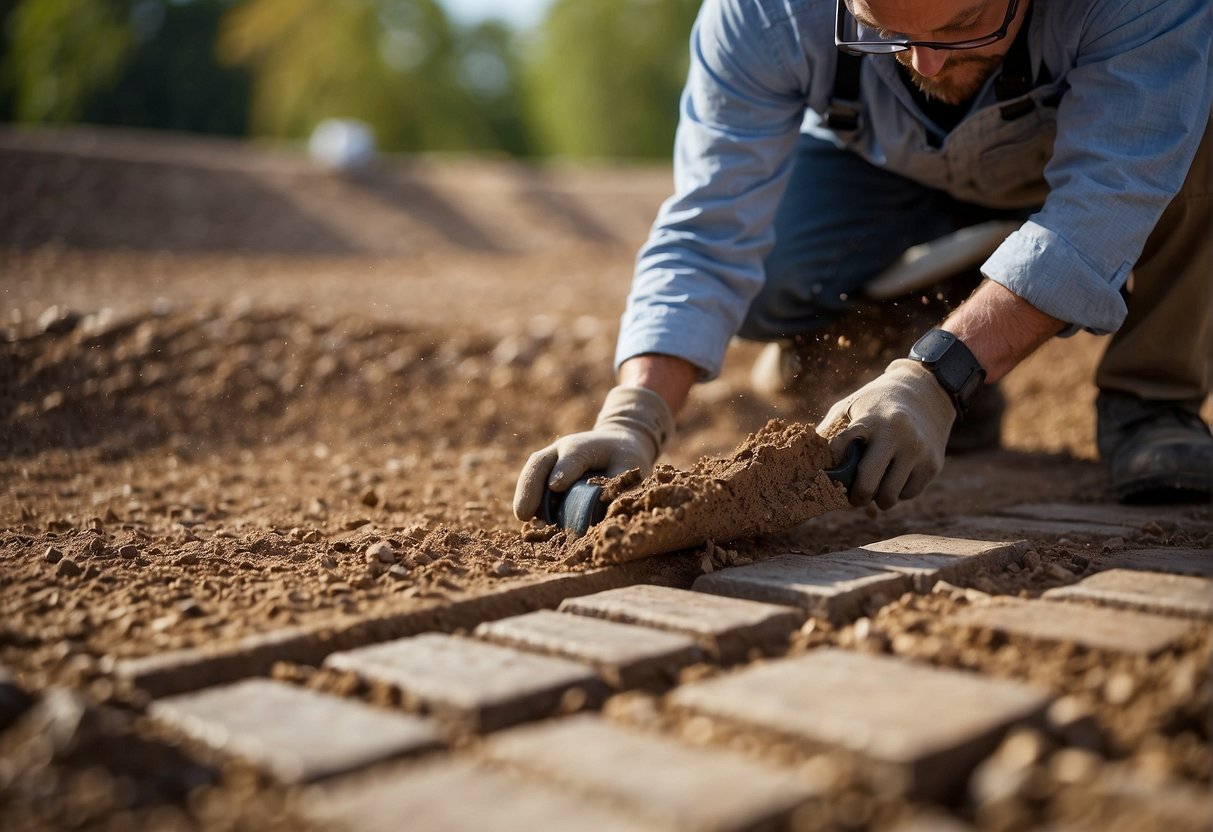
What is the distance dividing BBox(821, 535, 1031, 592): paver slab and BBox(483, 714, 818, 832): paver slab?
0.77 meters

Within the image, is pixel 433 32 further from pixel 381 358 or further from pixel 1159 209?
pixel 1159 209

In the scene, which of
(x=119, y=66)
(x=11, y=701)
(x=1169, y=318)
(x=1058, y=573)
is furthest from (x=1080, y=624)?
(x=119, y=66)

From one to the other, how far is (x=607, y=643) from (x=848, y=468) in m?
0.80

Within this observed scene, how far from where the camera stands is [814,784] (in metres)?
1.16

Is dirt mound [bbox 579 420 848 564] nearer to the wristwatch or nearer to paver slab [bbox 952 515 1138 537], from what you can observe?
the wristwatch

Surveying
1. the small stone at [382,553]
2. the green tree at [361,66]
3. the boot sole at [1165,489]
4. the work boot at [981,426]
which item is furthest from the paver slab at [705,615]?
the green tree at [361,66]

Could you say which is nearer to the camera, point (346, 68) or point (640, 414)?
point (640, 414)

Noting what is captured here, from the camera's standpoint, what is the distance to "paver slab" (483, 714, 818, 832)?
110 cm

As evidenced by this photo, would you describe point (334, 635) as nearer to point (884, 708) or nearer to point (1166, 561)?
point (884, 708)

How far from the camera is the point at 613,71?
17703 millimetres

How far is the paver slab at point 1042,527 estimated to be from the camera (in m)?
2.32

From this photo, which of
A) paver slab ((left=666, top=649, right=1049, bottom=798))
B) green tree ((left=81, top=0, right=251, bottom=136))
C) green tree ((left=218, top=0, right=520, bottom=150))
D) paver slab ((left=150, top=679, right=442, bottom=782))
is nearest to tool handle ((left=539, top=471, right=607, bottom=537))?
paver slab ((left=666, top=649, right=1049, bottom=798))

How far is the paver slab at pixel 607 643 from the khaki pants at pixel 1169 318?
6.05 feet

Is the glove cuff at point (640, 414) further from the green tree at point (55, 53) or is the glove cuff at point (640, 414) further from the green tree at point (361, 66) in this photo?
the green tree at point (361, 66)
